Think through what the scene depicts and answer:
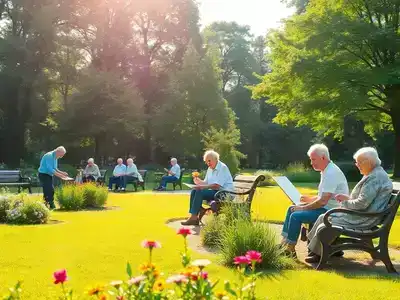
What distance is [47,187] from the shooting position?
13.6 meters

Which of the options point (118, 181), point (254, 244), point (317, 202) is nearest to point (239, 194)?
point (317, 202)

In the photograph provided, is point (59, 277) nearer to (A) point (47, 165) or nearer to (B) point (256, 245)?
(B) point (256, 245)

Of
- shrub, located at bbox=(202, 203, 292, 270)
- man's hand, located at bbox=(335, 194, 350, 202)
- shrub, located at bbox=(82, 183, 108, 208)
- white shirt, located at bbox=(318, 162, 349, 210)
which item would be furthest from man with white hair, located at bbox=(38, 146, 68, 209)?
man's hand, located at bbox=(335, 194, 350, 202)

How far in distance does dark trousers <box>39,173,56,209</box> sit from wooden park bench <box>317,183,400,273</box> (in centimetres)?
887

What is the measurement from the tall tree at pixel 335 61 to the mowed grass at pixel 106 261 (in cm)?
1435

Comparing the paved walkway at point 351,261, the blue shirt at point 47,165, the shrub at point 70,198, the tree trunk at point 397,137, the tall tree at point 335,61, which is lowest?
the paved walkway at point 351,261

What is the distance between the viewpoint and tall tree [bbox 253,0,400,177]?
76.8ft

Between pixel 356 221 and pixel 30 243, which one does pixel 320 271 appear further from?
pixel 30 243

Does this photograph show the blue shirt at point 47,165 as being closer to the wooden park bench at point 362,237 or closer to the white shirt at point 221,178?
the white shirt at point 221,178

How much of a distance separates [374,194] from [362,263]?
1.19 metres

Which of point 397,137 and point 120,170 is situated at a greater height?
point 397,137

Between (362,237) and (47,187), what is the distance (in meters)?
9.29

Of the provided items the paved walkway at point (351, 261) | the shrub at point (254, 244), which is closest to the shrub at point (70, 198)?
the paved walkway at point (351, 261)

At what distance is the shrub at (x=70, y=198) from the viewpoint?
45.5ft
